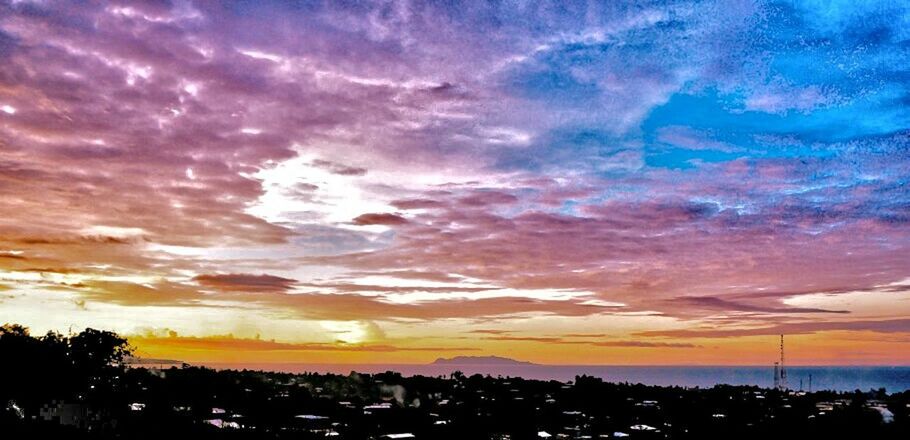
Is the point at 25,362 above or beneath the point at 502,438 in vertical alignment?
above

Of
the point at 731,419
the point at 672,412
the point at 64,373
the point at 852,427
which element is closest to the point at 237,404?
the point at 64,373

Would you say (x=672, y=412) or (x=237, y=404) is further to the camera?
(x=237, y=404)

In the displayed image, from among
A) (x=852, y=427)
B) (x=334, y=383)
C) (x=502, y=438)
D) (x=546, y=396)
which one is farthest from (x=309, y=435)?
(x=334, y=383)

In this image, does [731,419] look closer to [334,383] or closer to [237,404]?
[237,404]

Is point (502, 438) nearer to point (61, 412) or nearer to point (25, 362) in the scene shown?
point (61, 412)

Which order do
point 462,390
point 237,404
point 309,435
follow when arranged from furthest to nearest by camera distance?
1. point 462,390
2. point 237,404
3. point 309,435

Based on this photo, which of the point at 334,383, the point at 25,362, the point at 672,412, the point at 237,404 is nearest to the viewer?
the point at 25,362
